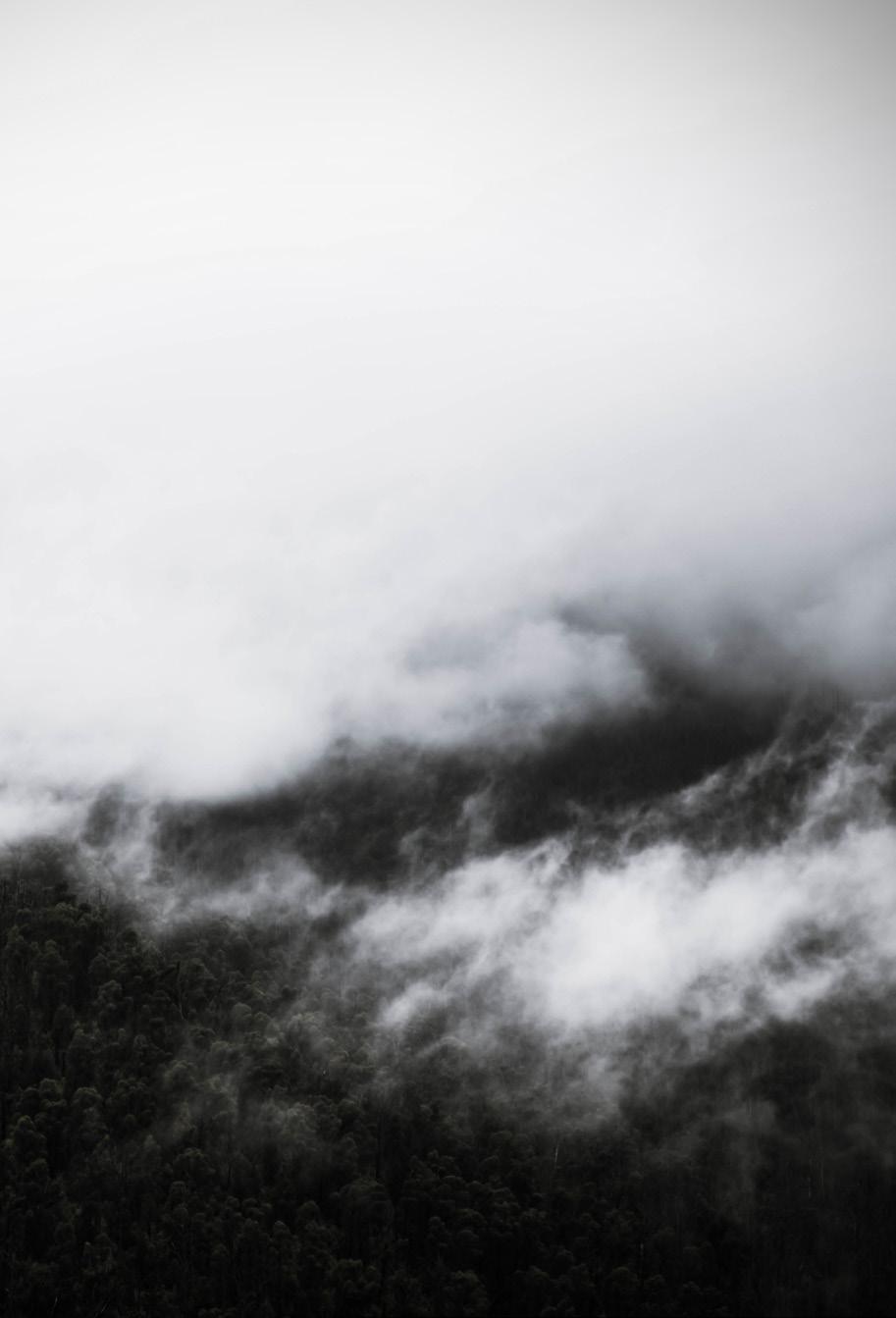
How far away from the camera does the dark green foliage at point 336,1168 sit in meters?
128

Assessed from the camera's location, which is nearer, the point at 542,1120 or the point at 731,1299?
the point at 731,1299

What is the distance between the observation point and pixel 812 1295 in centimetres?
15275

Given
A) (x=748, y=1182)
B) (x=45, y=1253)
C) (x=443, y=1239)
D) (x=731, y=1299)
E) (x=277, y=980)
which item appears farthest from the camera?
(x=277, y=980)

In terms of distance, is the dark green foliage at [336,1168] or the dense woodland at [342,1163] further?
the dense woodland at [342,1163]

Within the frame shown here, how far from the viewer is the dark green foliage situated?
128000 mm

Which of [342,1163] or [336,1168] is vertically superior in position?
[342,1163]

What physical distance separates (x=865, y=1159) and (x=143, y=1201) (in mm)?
134969

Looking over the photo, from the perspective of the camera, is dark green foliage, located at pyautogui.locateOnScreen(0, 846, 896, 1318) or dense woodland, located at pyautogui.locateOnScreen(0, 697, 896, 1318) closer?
dark green foliage, located at pyautogui.locateOnScreen(0, 846, 896, 1318)

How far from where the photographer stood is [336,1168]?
14412cm

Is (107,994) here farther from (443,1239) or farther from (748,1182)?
(748,1182)

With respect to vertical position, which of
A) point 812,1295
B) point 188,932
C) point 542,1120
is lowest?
point 812,1295

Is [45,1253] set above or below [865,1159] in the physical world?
above

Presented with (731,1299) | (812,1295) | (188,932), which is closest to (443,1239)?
(731,1299)

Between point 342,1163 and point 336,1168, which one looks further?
point 342,1163
